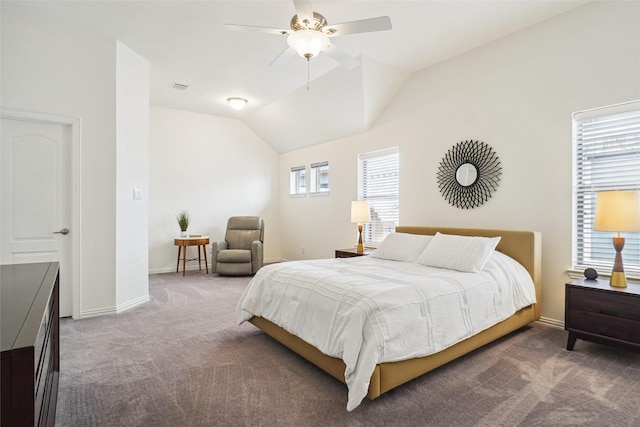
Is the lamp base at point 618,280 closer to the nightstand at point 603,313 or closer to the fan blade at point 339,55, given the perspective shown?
the nightstand at point 603,313

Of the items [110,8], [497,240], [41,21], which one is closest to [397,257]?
[497,240]

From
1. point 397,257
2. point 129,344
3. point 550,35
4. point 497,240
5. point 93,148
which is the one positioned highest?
point 550,35

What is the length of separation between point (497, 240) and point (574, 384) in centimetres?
134

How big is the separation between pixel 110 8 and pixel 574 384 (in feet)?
15.8

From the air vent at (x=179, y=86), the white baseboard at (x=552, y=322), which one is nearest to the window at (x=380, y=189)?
the white baseboard at (x=552, y=322)

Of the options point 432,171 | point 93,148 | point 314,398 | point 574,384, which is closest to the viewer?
point 314,398

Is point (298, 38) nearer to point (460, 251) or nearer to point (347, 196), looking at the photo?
point (460, 251)

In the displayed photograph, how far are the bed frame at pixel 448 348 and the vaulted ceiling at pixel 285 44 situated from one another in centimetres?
210

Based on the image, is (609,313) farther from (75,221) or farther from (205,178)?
(205,178)

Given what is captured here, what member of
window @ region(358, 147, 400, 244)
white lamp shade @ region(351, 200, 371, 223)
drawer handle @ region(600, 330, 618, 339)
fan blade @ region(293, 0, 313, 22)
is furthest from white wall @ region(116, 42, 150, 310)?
drawer handle @ region(600, 330, 618, 339)

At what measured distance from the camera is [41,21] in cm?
335

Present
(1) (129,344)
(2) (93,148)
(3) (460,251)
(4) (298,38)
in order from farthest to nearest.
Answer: (2) (93,148), (3) (460,251), (1) (129,344), (4) (298,38)

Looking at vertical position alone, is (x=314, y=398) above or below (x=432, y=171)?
below

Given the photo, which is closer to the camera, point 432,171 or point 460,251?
point 460,251
